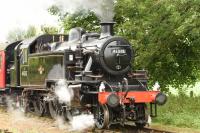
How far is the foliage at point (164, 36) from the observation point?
13742 millimetres

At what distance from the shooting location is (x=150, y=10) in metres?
15.4

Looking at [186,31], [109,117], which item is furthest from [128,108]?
[186,31]

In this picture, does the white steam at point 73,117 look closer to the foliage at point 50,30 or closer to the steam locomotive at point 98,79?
Answer: the steam locomotive at point 98,79

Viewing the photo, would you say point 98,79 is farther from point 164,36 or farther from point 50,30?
point 50,30

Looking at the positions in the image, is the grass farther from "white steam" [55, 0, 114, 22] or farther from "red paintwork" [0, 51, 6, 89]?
"red paintwork" [0, 51, 6, 89]

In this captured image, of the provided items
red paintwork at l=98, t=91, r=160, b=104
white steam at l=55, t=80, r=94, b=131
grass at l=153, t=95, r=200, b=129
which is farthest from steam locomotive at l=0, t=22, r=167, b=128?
grass at l=153, t=95, r=200, b=129

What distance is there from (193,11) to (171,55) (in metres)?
2.77

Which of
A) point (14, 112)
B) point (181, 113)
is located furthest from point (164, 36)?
point (14, 112)

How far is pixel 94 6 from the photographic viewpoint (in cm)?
1555

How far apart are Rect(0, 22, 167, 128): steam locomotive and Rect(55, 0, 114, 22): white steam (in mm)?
1175

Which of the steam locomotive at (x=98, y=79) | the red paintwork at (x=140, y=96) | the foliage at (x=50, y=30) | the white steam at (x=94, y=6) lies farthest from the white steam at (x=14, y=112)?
the foliage at (x=50, y=30)

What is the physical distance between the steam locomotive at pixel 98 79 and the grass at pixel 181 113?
984 mm

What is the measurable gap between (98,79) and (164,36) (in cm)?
396

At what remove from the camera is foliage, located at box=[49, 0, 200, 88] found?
45.1 feet
